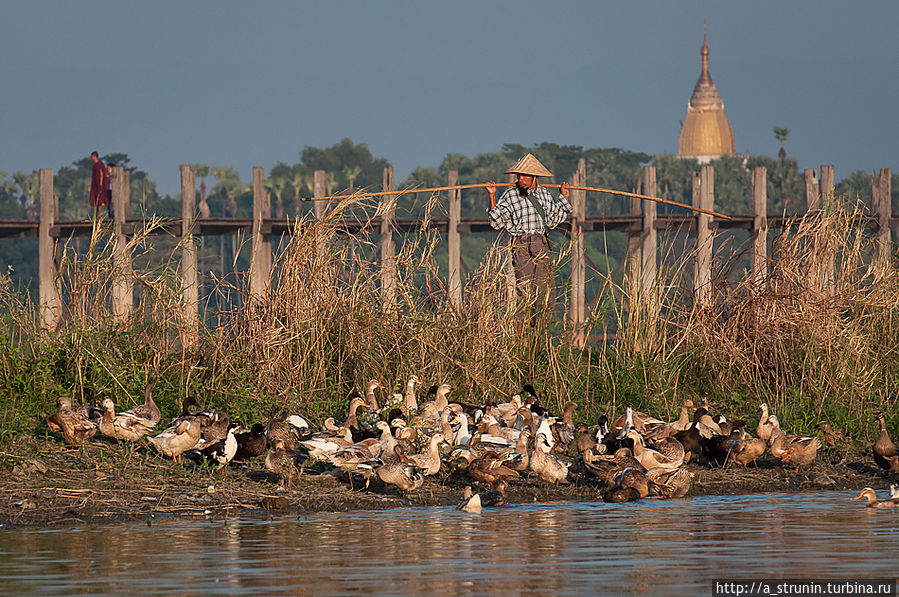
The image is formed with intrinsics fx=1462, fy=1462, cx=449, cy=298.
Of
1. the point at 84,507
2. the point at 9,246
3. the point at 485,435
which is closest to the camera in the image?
the point at 84,507

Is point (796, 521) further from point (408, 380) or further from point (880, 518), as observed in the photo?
point (408, 380)

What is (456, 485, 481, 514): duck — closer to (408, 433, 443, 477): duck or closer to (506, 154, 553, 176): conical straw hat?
(408, 433, 443, 477): duck

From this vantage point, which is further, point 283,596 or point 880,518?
point 880,518

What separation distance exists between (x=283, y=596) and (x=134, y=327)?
21.9 ft

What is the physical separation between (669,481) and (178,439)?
11.9ft

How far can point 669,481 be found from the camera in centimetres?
1044

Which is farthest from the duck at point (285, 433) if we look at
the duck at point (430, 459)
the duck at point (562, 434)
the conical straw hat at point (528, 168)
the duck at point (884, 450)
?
the conical straw hat at point (528, 168)

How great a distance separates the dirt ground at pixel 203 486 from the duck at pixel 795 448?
112 millimetres

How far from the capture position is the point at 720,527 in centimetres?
880

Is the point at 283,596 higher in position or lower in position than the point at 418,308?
lower

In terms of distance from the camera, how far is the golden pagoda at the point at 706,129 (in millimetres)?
99188

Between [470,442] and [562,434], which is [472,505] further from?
[562,434]

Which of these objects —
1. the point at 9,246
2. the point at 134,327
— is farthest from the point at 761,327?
the point at 9,246

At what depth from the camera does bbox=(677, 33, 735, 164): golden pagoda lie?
99188 millimetres
